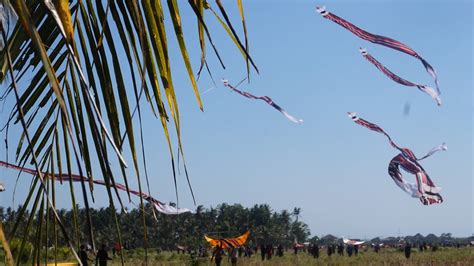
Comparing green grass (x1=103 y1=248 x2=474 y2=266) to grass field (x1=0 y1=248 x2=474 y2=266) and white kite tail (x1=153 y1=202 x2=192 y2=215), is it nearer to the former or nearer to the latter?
grass field (x1=0 y1=248 x2=474 y2=266)

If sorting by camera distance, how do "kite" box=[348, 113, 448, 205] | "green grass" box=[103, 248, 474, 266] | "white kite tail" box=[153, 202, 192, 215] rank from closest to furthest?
"white kite tail" box=[153, 202, 192, 215]
"kite" box=[348, 113, 448, 205]
"green grass" box=[103, 248, 474, 266]

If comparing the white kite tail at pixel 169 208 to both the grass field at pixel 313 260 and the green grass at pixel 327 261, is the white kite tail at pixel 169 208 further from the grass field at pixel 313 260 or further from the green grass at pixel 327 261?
the green grass at pixel 327 261

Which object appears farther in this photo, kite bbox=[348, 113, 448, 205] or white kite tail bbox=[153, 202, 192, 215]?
kite bbox=[348, 113, 448, 205]

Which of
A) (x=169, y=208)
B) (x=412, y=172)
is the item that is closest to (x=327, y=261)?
(x=412, y=172)

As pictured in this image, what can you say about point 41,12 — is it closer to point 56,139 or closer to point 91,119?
point 56,139

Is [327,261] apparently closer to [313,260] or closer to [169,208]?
[313,260]

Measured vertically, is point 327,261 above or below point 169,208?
above

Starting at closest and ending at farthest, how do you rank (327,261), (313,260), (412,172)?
(412,172), (327,261), (313,260)

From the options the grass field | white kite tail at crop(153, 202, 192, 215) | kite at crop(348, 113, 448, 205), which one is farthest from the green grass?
white kite tail at crop(153, 202, 192, 215)

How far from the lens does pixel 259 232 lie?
12825 centimetres

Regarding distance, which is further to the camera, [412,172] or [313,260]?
[313,260]

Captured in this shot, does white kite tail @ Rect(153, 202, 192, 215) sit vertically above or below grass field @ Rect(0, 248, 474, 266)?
below

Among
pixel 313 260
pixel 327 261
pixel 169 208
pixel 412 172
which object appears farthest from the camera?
pixel 313 260

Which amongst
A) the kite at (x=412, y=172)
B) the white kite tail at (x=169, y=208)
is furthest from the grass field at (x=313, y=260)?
the white kite tail at (x=169, y=208)
